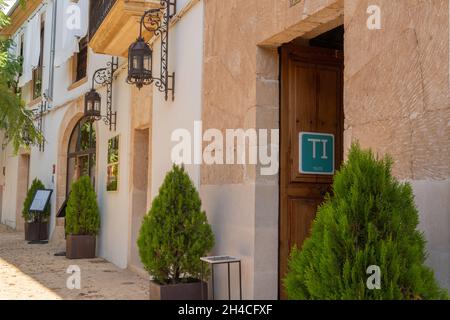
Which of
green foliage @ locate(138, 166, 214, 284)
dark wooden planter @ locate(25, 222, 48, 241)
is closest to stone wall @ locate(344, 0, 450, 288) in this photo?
green foliage @ locate(138, 166, 214, 284)

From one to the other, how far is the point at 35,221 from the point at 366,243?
1218 centimetres

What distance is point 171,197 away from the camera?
5.39 m

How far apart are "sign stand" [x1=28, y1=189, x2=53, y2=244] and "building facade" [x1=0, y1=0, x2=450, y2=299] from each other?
309 cm

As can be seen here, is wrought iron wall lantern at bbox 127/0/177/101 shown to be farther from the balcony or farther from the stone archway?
the stone archway

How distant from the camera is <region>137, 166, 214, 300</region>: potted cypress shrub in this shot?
523 centimetres

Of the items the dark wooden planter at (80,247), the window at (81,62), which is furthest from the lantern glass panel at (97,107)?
the window at (81,62)

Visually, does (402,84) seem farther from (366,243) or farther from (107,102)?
(107,102)

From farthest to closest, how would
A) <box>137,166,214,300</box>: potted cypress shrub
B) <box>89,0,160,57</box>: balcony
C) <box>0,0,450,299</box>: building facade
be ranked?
<box>89,0,160,57</box>: balcony → <box>137,166,214,300</box>: potted cypress shrub → <box>0,0,450,299</box>: building facade

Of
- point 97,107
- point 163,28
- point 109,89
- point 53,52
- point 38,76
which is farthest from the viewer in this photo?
point 38,76

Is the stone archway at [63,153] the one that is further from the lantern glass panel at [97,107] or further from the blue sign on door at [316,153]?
the blue sign on door at [316,153]

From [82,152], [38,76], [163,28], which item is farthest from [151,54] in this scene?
[38,76]

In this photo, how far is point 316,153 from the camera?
17.2ft
